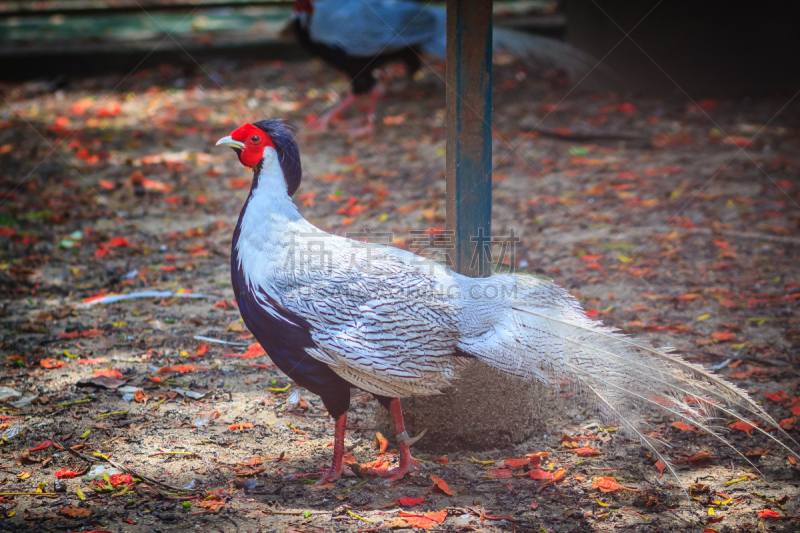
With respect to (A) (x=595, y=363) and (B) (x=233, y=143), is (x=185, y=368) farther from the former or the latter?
(A) (x=595, y=363)

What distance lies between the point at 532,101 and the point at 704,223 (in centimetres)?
356

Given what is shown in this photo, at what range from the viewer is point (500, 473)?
3.08 meters

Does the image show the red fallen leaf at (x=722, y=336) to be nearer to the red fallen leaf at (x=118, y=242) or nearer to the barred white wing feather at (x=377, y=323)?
the barred white wing feather at (x=377, y=323)

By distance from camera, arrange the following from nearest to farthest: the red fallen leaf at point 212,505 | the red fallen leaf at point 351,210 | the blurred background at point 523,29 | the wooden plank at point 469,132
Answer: the red fallen leaf at point 212,505
the wooden plank at point 469,132
the red fallen leaf at point 351,210
the blurred background at point 523,29

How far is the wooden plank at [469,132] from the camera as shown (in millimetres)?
2992

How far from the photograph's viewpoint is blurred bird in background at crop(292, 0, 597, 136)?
26.1 ft

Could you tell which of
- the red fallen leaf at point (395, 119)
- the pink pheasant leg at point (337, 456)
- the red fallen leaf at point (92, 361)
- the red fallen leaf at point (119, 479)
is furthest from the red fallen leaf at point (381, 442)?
the red fallen leaf at point (395, 119)

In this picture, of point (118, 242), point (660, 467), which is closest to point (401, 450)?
point (660, 467)

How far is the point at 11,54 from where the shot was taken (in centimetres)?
979

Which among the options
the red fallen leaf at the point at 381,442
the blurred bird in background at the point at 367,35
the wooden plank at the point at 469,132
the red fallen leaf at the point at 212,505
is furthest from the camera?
the blurred bird in background at the point at 367,35

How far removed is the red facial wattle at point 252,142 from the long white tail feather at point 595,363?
1.12m

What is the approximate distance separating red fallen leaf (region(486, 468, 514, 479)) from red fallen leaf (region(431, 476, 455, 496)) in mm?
233

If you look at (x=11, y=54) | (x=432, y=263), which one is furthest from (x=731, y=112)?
(x=11, y=54)

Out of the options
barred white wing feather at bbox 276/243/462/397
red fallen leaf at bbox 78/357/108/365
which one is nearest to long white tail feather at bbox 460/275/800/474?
barred white wing feather at bbox 276/243/462/397
